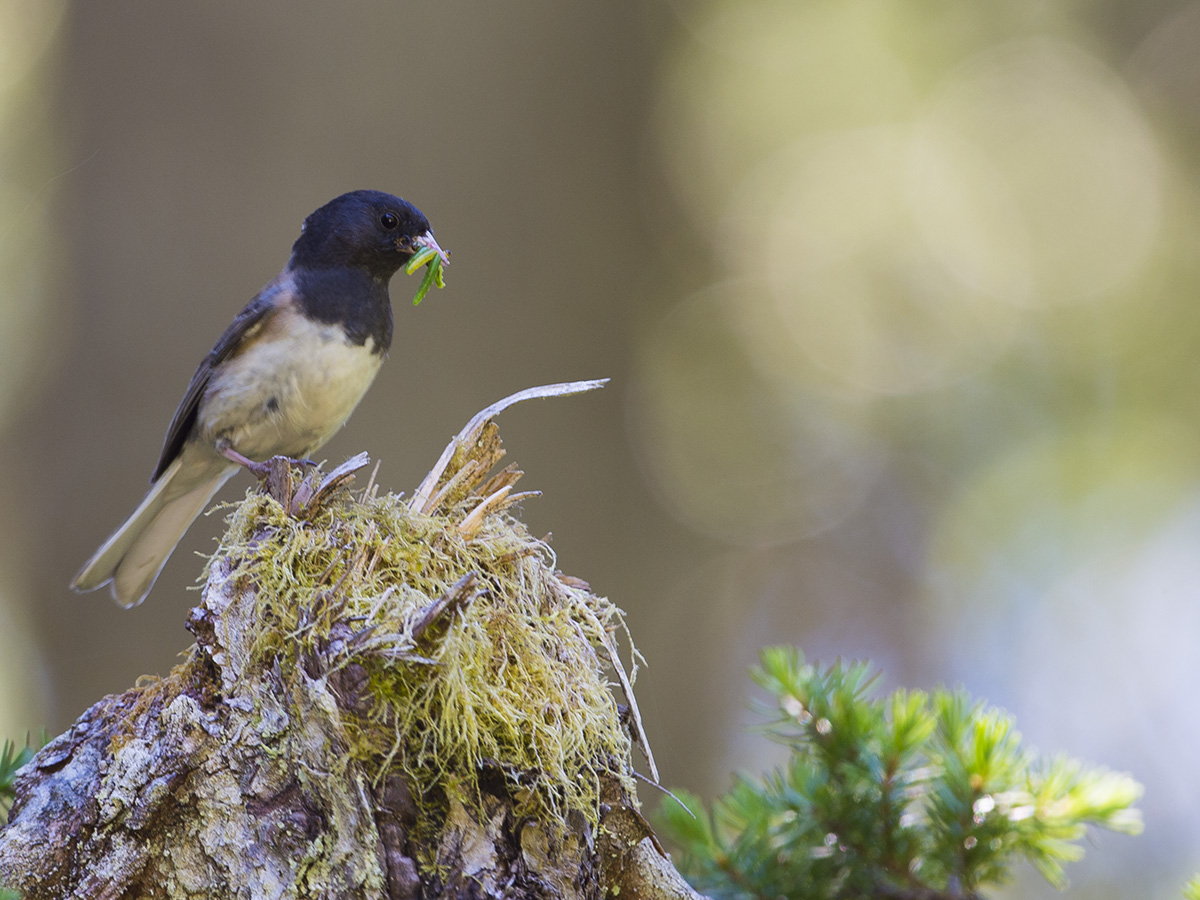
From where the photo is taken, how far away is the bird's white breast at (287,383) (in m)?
2.20

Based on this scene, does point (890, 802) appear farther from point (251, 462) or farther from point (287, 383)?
point (287, 383)

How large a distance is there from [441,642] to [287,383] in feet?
4.28

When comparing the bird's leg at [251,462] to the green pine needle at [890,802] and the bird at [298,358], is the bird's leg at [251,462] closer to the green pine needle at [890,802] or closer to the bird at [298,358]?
the bird at [298,358]

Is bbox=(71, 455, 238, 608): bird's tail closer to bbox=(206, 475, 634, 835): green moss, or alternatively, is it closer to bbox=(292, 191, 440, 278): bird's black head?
bbox=(292, 191, 440, 278): bird's black head

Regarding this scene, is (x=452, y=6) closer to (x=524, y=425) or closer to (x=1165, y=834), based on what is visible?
(x=524, y=425)

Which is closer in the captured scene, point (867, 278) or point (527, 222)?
point (527, 222)

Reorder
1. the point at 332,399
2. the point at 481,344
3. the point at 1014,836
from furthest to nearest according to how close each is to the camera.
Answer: the point at 481,344
the point at 332,399
the point at 1014,836

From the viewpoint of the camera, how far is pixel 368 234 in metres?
2.23

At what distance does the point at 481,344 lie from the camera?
10.5ft

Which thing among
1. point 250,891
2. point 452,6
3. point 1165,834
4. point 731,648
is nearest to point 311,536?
point 250,891

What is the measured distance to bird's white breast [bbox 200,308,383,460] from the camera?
86.5 inches

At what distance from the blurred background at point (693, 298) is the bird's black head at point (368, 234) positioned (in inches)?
29.1

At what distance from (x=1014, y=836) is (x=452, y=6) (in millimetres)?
3097

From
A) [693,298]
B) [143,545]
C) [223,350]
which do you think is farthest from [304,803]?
[693,298]
